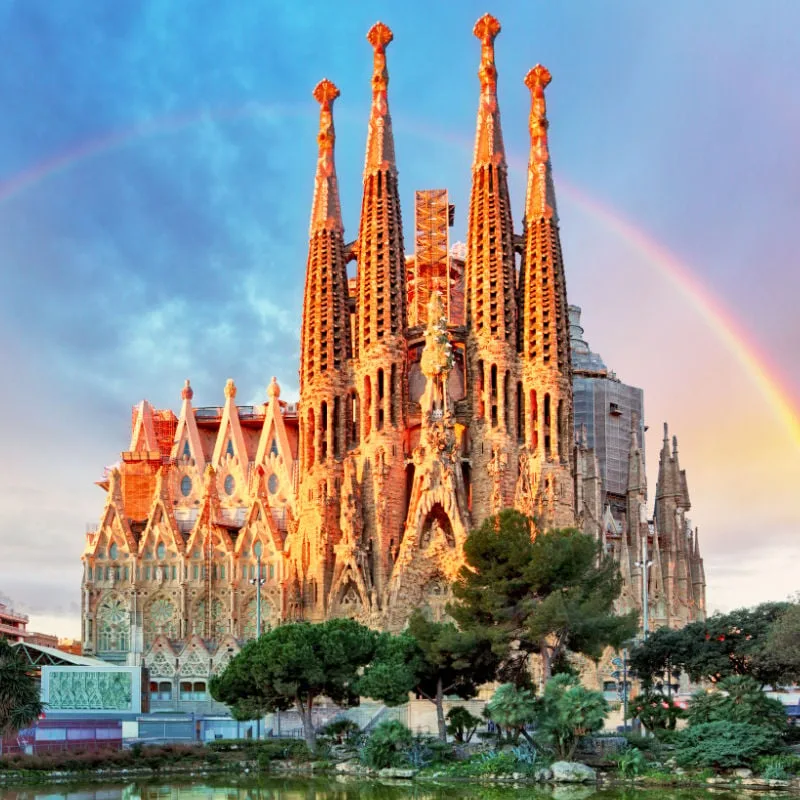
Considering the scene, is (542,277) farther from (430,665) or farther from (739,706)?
(739,706)

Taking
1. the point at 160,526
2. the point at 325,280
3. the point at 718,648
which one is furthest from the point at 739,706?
the point at 160,526

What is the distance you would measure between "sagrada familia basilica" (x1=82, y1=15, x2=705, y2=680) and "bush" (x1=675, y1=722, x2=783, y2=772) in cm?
2763

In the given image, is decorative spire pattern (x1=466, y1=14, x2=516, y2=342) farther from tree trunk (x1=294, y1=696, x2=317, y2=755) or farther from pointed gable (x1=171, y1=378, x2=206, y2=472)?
tree trunk (x1=294, y1=696, x2=317, y2=755)

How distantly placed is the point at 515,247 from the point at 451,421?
1118 centimetres

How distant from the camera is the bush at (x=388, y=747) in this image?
4197cm

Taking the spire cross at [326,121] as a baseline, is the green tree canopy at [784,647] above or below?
below

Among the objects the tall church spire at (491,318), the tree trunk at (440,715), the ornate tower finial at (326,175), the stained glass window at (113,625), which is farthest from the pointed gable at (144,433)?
the tree trunk at (440,715)

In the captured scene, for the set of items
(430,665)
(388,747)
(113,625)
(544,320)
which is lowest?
(388,747)

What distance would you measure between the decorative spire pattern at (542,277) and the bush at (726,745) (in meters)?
31.8

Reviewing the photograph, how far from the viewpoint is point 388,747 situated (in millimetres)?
42281

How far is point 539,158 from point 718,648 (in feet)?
111

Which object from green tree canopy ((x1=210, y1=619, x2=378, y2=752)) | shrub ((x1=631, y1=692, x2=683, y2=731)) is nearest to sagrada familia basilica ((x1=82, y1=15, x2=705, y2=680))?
green tree canopy ((x1=210, y1=619, x2=378, y2=752))

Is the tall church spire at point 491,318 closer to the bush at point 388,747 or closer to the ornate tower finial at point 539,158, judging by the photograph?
the ornate tower finial at point 539,158

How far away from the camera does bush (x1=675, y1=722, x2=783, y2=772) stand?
130 feet
